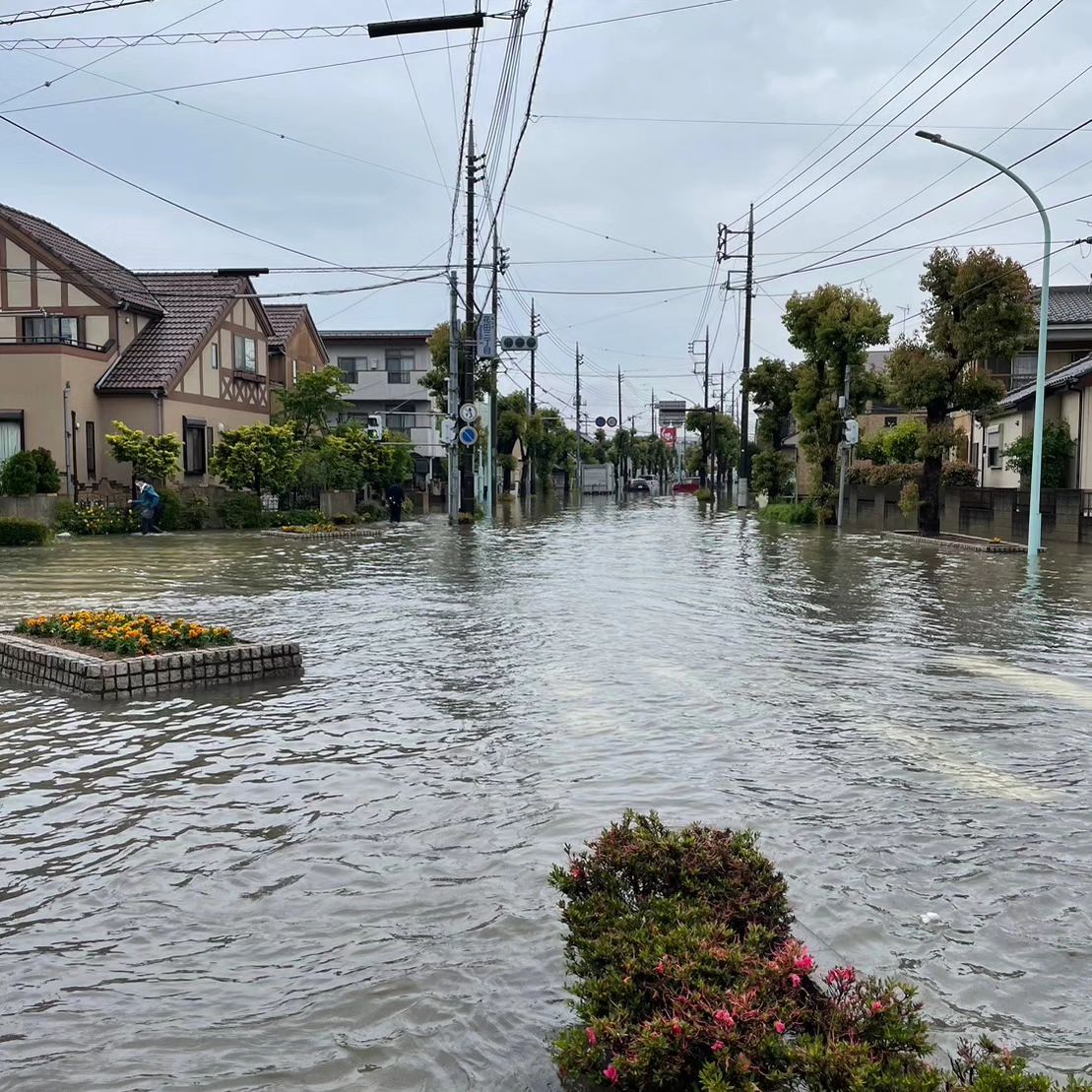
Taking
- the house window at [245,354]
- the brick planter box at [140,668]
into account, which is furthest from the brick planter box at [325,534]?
the brick planter box at [140,668]

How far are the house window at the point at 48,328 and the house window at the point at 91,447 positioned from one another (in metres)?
2.61

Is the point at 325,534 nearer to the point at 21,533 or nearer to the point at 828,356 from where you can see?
the point at 21,533

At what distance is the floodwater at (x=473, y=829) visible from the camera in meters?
3.94

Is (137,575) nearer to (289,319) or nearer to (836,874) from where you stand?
(836,874)

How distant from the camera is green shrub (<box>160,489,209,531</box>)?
34312 mm

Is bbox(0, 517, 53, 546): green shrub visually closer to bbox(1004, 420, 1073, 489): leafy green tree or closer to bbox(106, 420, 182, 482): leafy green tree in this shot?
bbox(106, 420, 182, 482): leafy green tree

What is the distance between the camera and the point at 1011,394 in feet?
133

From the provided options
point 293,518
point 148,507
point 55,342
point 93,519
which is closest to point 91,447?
point 55,342

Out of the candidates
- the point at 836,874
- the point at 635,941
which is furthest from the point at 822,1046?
the point at 836,874

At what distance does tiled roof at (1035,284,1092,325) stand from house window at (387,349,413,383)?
34.3 m

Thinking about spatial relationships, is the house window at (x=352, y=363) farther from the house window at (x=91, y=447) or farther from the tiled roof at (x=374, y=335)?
the house window at (x=91, y=447)

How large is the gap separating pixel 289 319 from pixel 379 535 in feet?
73.4

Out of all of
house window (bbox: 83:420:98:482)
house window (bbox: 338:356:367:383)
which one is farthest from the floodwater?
house window (bbox: 338:356:367:383)

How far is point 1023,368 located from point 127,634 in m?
45.8
